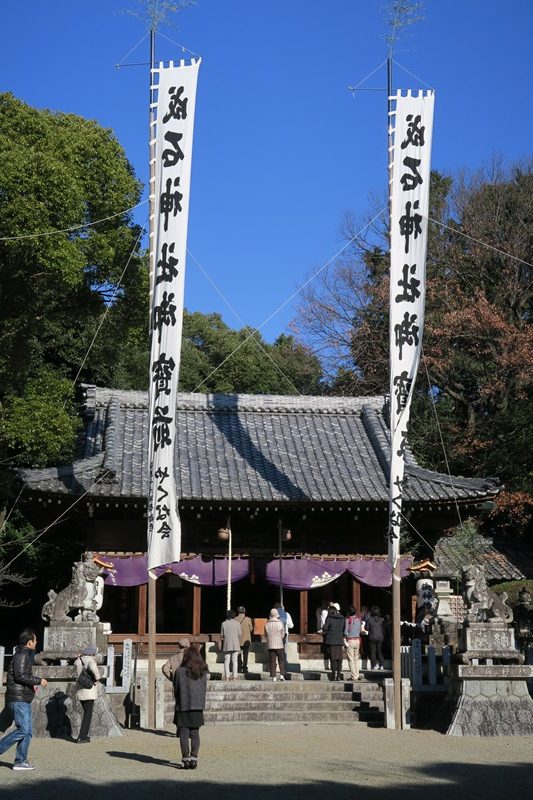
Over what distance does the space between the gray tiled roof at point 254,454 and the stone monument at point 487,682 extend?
260 inches

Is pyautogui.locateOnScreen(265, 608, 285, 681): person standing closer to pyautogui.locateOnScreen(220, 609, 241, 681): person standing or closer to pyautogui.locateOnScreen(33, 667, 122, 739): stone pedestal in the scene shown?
pyautogui.locateOnScreen(220, 609, 241, 681): person standing

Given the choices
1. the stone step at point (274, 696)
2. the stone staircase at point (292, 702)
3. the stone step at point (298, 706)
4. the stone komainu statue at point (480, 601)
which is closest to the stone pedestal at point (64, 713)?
the stone staircase at point (292, 702)

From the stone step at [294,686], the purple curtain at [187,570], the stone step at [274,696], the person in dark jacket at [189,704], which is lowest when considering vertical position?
the stone step at [274,696]

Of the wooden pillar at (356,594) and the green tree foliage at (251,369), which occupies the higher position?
the green tree foliage at (251,369)

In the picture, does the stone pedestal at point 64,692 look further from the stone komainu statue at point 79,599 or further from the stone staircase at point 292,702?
the stone staircase at point 292,702

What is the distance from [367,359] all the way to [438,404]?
318cm

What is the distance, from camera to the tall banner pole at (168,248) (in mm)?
15594

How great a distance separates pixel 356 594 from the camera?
22.6 meters

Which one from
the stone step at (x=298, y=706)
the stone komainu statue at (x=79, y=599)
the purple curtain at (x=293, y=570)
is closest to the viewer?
the stone komainu statue at (x=79, y=599)

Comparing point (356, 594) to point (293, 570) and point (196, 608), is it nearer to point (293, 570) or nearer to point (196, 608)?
point (293, 570)

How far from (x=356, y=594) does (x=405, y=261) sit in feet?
30.6

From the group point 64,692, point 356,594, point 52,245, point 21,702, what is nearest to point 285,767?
point 21,702

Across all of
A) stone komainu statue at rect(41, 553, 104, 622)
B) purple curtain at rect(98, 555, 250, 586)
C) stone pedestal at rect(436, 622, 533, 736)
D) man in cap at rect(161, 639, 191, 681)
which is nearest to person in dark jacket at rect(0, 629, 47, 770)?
man in cap at rect(161, 639, 191, 681)

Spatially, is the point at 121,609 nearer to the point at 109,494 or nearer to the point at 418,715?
the point at 109,494
